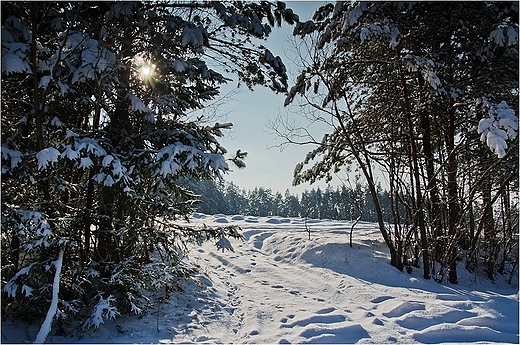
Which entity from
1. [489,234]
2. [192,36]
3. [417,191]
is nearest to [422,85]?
[417,191]

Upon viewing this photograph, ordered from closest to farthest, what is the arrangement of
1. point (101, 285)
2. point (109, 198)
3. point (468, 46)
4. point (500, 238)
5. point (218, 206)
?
point (109, 198) < point (101, 285) < point (468, 46) < point (500, 238) < point (218, 206)

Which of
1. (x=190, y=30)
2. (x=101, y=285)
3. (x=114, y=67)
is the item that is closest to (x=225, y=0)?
(x=190, y=30)

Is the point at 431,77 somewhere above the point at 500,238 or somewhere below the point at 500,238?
above

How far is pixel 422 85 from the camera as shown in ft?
20.1

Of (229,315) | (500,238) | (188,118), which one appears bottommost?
(229,315)

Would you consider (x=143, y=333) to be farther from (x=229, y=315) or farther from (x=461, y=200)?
(x=461, y=200)

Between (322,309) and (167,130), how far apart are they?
341cm

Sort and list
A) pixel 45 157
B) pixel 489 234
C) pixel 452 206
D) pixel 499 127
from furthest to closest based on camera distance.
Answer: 1. pixel 489 234
2. pixel 452 206
3. pixel 499 127
4. pixel 45 157

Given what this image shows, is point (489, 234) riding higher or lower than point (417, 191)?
lower

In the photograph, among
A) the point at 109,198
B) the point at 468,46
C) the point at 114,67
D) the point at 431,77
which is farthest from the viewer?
the point at 468,46

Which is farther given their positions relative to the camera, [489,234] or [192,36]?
[489,234]

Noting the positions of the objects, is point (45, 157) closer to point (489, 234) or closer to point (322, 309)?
point (322, 309)

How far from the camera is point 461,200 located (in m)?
5.80

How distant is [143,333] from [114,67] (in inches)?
125
